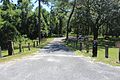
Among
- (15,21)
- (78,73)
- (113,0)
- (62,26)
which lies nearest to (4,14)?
(15,21)

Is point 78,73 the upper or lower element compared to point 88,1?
lower

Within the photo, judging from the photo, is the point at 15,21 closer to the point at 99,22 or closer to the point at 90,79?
the point at 99,22

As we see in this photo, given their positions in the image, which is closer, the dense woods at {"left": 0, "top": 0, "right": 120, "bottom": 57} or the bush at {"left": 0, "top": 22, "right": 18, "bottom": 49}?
the dense woods at {"left": 0, "top": 0, "right": 120, "bottom": 57}

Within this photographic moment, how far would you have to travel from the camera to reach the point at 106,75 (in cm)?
1222

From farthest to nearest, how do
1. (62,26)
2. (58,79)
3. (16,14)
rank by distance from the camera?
(62,26), (16,14), (58,79)

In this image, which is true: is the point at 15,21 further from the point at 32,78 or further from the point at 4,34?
the point at 32,78

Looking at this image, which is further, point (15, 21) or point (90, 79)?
point (15, 21)

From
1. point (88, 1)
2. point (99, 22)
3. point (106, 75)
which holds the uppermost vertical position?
point (88, 1)

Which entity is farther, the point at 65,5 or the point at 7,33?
the point at 65,5

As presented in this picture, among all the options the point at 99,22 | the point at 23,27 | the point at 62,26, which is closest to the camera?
the point at 99,22

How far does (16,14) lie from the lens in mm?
52125

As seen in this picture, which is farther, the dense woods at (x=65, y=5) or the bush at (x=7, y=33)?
the bush at (x=7, y=33)

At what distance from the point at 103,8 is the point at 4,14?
67.9 ft

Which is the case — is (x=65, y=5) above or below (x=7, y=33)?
above
